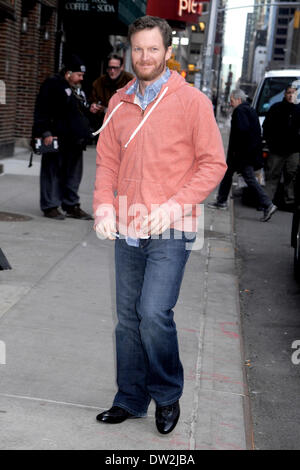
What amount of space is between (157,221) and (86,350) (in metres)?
1.85

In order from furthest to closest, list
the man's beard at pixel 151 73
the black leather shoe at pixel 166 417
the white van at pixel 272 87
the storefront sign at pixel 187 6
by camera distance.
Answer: the storefront sign at pixel 187 6 → the white van at pixel 272 87 → the black leather shoe at pixel 166 417 → the man's beard at pixel 151 73

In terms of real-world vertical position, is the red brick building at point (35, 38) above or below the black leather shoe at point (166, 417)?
above

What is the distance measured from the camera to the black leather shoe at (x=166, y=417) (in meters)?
4.09

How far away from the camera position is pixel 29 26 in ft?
64.3

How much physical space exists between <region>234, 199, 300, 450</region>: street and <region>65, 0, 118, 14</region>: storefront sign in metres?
10.7

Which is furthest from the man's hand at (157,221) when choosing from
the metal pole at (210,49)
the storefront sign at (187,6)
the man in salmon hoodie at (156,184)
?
the storefront sign at (187,6)

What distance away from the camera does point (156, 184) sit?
3.90 m

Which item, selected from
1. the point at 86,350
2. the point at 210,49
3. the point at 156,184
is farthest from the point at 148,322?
the point at 210,49

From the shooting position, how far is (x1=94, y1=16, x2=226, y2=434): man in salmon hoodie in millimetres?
3854

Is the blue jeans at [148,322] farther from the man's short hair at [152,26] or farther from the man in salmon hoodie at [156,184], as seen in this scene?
the man's short hair at [152,26]

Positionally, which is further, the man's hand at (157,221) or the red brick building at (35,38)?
the red brick building at (35,38)

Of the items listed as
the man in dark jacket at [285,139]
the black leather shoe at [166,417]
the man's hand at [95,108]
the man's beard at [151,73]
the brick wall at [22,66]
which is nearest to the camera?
the man's beard at [151,73]

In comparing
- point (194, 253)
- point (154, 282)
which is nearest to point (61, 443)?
point (154, 282)

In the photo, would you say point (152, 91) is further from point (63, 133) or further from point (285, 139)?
point (285, 139)
